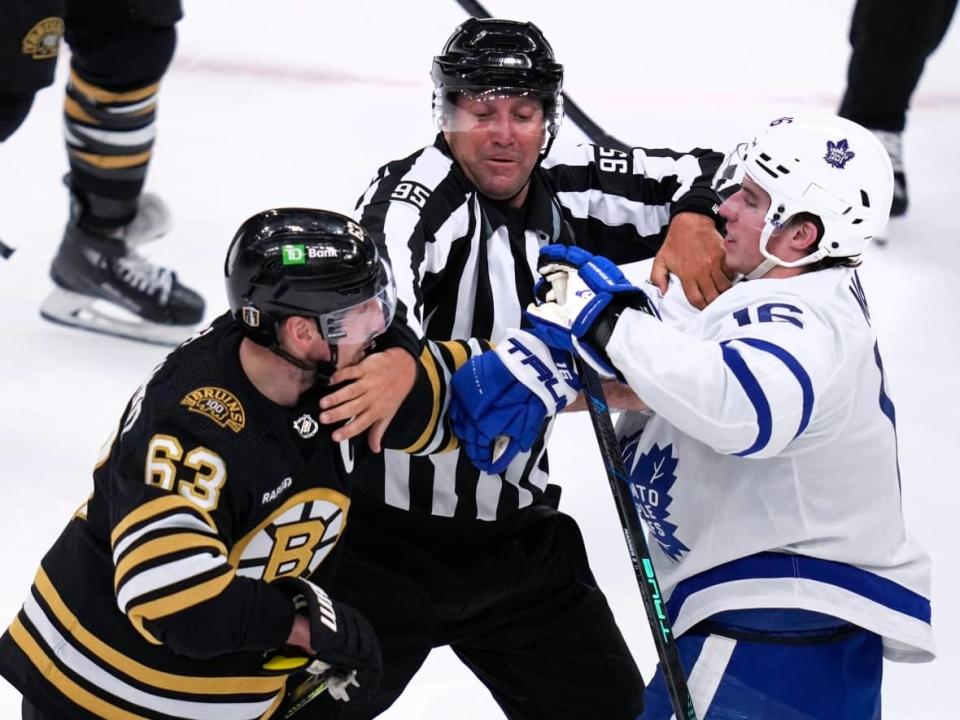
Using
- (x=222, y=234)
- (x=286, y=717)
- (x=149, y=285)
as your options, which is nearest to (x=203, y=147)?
(x=222, y=234)

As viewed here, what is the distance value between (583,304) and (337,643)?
0.48 metres

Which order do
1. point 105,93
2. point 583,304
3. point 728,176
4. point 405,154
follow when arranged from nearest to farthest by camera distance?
point 583,304
point 728,176
point 105,93
point 405,154

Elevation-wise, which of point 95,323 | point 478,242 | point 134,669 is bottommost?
point 95,323

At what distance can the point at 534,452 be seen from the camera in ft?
7.75

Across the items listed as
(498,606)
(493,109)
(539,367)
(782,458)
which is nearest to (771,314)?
(782,458)

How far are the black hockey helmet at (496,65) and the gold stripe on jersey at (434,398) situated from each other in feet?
1.32

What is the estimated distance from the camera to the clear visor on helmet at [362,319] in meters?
1.84

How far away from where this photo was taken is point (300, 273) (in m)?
1.80

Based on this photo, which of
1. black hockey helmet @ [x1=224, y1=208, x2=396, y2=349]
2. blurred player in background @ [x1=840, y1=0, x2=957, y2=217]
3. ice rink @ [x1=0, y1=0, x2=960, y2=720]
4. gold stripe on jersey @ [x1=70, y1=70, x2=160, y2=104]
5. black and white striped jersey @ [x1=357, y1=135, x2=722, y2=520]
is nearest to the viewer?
black hockey helmet @ [x1=224, y1=208, x2=396, y2=349]

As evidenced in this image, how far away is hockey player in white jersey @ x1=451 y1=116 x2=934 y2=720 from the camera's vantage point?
1.92 metres

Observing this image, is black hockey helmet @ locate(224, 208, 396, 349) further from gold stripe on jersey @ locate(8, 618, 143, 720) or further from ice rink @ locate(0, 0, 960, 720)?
ice rink @ locate(0, 0, 960, 720)

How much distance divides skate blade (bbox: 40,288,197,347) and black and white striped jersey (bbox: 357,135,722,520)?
63.2 inches

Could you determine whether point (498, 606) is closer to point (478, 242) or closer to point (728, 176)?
point (478, 242)

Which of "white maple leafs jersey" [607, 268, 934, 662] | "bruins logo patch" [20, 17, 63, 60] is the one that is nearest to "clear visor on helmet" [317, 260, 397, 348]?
"white maple leafs jersey" [607, 268, 934, 662]
